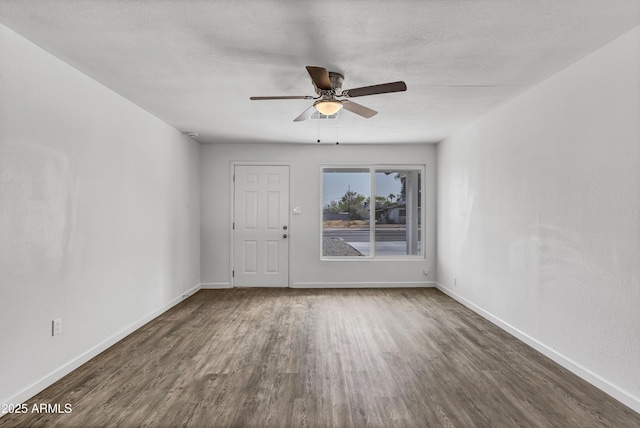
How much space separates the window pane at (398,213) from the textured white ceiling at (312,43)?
241 centimetres

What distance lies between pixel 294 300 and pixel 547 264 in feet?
10.6

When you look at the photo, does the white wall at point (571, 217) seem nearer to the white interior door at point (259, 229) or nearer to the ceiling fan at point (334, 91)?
the ceiling fan at point (334, 91)

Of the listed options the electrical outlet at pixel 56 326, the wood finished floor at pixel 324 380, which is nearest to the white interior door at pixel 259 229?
the wood finished floor at pixel 324 380

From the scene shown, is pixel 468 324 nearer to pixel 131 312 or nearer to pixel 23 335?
pixel 131 312

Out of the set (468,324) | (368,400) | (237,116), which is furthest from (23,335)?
(468,324)

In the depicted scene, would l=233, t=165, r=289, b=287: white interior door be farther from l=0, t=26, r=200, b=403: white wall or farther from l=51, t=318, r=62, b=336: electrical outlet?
l=51, t=318, r=62, b=336: electrical outlet

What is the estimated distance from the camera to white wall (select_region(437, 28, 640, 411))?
240cm

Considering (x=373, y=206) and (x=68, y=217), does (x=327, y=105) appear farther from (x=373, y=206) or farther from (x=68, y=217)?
(x=373, y=206)

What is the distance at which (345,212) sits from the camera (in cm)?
623

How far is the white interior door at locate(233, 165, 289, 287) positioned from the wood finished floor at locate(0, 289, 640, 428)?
5.89 feet

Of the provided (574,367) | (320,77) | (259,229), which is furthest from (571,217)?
Answer: (259,229)

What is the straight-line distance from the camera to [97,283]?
3.24m

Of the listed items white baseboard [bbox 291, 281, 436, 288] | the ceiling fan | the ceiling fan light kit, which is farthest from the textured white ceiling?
white baseboard [bbox 291, 281, 436, 288]

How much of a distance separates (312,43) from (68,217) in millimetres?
2302
